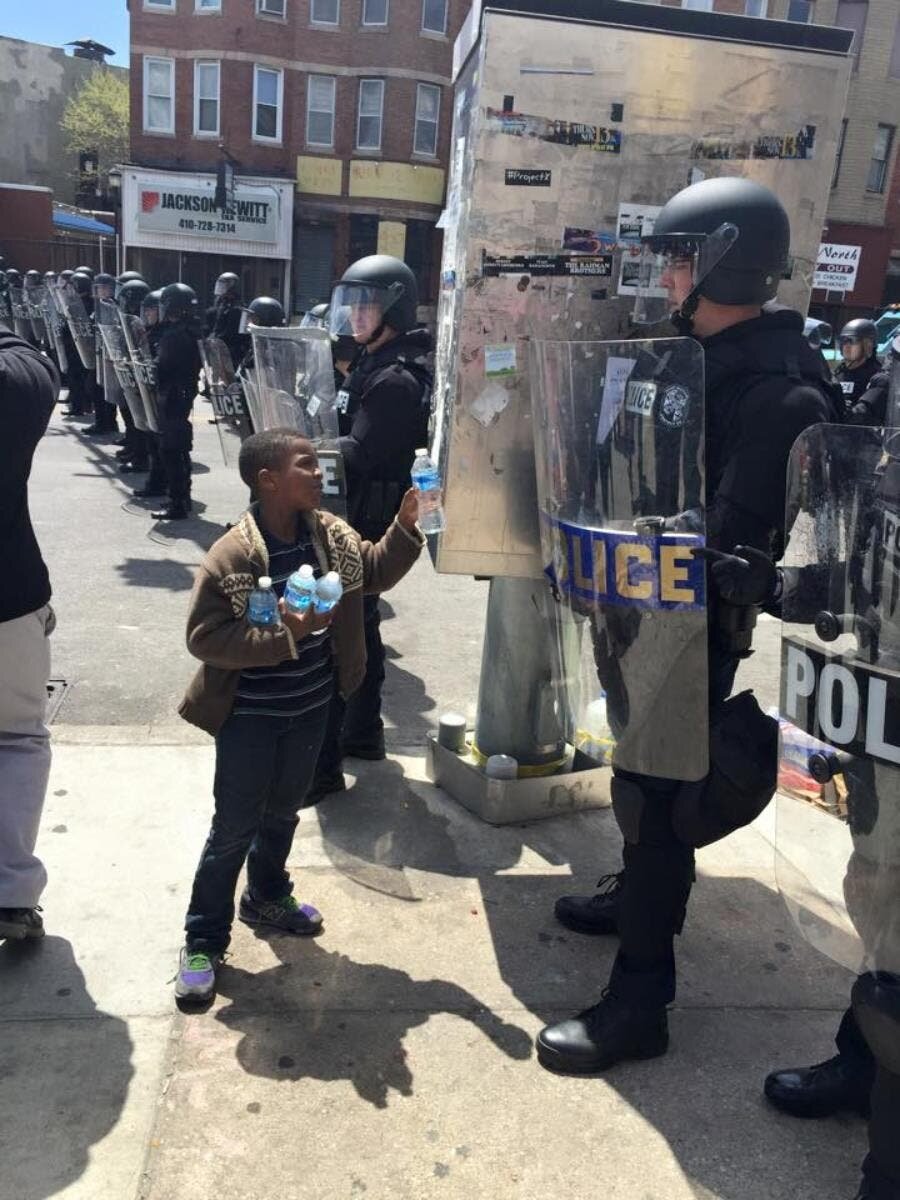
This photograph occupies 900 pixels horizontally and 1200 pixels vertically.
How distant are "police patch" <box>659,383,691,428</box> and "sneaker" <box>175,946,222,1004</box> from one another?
1890 mm

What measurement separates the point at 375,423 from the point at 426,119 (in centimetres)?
2692

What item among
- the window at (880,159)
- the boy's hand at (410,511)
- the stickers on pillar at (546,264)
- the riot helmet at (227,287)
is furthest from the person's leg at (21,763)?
the window at (880,159)

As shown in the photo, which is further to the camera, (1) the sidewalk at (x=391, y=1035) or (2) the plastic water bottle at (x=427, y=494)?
(2) the plastic water bottle at (x=427, y=494)

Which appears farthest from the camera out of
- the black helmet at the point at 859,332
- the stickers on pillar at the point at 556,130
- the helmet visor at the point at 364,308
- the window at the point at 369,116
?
the window at the point at 369,116

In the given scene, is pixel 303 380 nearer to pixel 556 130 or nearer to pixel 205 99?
pixel 556 130

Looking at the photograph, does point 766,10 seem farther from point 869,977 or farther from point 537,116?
point 869,977

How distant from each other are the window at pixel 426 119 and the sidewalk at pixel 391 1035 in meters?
27.4

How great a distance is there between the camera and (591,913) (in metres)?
3.16

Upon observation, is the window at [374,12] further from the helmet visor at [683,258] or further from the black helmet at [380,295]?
the helmet visor at [683,258]

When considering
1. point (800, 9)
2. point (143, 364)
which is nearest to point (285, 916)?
point (143, 364)

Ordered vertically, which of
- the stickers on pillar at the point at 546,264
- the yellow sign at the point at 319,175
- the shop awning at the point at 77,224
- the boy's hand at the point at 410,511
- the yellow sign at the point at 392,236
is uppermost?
the yellow sign at the point at 319,175

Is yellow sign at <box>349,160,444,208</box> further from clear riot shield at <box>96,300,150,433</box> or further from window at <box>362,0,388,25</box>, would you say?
clear riot shield at <box>96,300,150,433</box>

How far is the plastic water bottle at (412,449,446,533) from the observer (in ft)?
9.27

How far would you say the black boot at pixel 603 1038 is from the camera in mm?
2539
